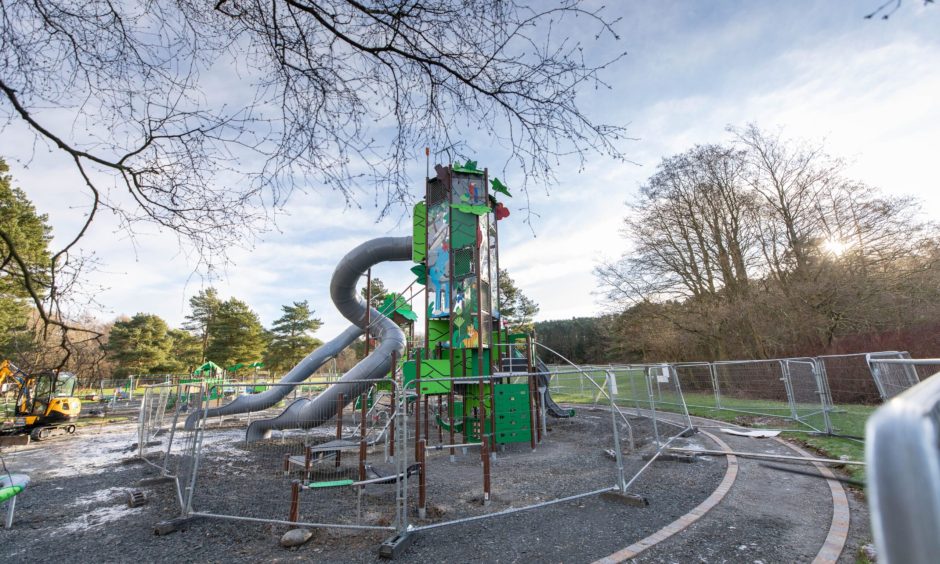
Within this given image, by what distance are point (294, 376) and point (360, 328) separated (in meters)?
3.70

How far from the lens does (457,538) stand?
462 centimetres

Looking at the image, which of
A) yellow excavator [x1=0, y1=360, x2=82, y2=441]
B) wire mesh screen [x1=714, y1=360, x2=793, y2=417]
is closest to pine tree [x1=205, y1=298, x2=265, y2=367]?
yellow excavator [x1=0, y1=360, x2=82, y2=441]

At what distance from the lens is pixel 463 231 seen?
10664mm

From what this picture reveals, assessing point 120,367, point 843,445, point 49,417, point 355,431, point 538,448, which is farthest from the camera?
point 120,367

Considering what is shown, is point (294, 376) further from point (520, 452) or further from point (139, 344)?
point (139, 344)

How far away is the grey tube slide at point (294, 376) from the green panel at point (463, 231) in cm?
917

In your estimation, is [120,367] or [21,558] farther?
[120,367]

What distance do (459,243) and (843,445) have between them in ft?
28.4

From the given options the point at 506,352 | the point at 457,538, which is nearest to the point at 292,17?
the point at 457,538

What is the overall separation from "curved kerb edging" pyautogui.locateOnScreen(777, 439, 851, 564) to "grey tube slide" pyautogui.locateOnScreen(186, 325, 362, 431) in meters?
15.0

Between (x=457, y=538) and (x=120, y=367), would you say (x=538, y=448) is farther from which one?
(x=120, y=367)

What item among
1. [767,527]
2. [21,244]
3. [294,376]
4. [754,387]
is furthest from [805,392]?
[294,376]

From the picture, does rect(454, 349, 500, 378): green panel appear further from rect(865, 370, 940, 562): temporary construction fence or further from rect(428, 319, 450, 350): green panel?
rect(865, 370, 940, 562): temporary construction fence

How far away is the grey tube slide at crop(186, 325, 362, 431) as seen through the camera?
615 inches
